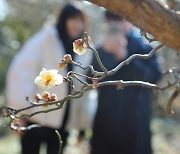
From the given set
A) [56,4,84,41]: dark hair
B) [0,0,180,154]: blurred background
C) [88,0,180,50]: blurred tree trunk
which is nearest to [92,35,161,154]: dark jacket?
[56,4,84,41]: dark hair

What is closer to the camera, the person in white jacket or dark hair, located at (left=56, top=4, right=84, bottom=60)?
the person in white jacket

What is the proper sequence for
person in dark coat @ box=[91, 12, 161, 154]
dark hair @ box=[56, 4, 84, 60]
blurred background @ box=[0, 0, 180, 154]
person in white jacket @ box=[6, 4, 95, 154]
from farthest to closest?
blurred background @ box=[0, 0, 180, 154] < dark hair @ box=[56, 4, 84, 60] < person in white jacket @ box=[6, 4, 95, 154] < person in dark coat @ box=[91, 12, 161, 154]

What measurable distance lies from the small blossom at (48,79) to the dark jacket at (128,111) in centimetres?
186

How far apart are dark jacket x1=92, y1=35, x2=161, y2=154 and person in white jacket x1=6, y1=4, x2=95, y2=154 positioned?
267mm

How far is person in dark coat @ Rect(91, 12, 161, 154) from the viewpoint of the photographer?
3333 millimetres

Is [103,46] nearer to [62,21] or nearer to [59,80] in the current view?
[62,21]

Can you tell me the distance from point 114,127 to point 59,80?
2.02m

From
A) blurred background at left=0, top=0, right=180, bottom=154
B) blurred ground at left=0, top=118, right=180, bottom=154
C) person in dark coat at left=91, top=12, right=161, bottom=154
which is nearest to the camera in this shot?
person in dark coat at left=91, top=12, right=161, bottom=154

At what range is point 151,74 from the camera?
333 cm

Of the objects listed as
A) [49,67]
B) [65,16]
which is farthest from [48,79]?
[65,16]

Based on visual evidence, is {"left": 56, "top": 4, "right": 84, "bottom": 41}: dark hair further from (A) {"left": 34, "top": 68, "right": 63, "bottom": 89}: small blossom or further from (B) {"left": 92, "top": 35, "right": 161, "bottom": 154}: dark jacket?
(A) {"left": 34, "top": 68, "right": 63, "bottom": 89}: small blossom

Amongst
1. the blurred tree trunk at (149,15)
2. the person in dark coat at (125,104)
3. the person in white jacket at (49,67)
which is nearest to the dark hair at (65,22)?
the person in white jacket at (49,67)

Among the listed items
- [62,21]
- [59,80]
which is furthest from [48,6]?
[59,80]

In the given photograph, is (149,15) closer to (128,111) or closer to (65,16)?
(128,111)
